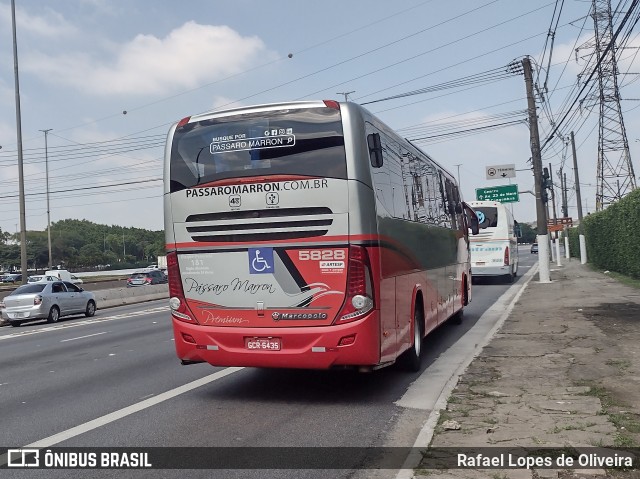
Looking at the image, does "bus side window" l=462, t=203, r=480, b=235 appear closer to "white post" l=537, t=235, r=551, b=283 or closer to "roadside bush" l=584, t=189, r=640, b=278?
"roadside bush" l=584, t=189, r=640, b=278

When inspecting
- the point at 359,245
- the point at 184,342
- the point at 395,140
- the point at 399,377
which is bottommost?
the point at 399,377

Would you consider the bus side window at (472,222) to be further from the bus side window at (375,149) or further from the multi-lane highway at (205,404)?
the bus side window at (375,149)

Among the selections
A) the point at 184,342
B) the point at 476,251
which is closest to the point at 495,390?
the point at 184,342

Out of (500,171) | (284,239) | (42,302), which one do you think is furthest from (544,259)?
(284,239)

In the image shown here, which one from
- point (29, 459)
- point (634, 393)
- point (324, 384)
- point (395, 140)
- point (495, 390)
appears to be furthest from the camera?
point (395, 140)

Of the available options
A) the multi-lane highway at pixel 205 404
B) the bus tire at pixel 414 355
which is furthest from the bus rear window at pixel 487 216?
the bus tire at pixel 414 355

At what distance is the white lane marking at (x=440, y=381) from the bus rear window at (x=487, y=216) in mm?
12531

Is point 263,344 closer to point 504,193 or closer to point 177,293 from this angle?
point 177,293

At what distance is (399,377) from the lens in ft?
29.5

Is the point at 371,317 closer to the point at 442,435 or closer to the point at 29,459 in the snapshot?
the point at 442,435

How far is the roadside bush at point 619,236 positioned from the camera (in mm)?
22938

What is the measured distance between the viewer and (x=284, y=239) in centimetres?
746

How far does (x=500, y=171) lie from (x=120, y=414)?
1176 inches

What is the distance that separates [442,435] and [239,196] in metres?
3.49
